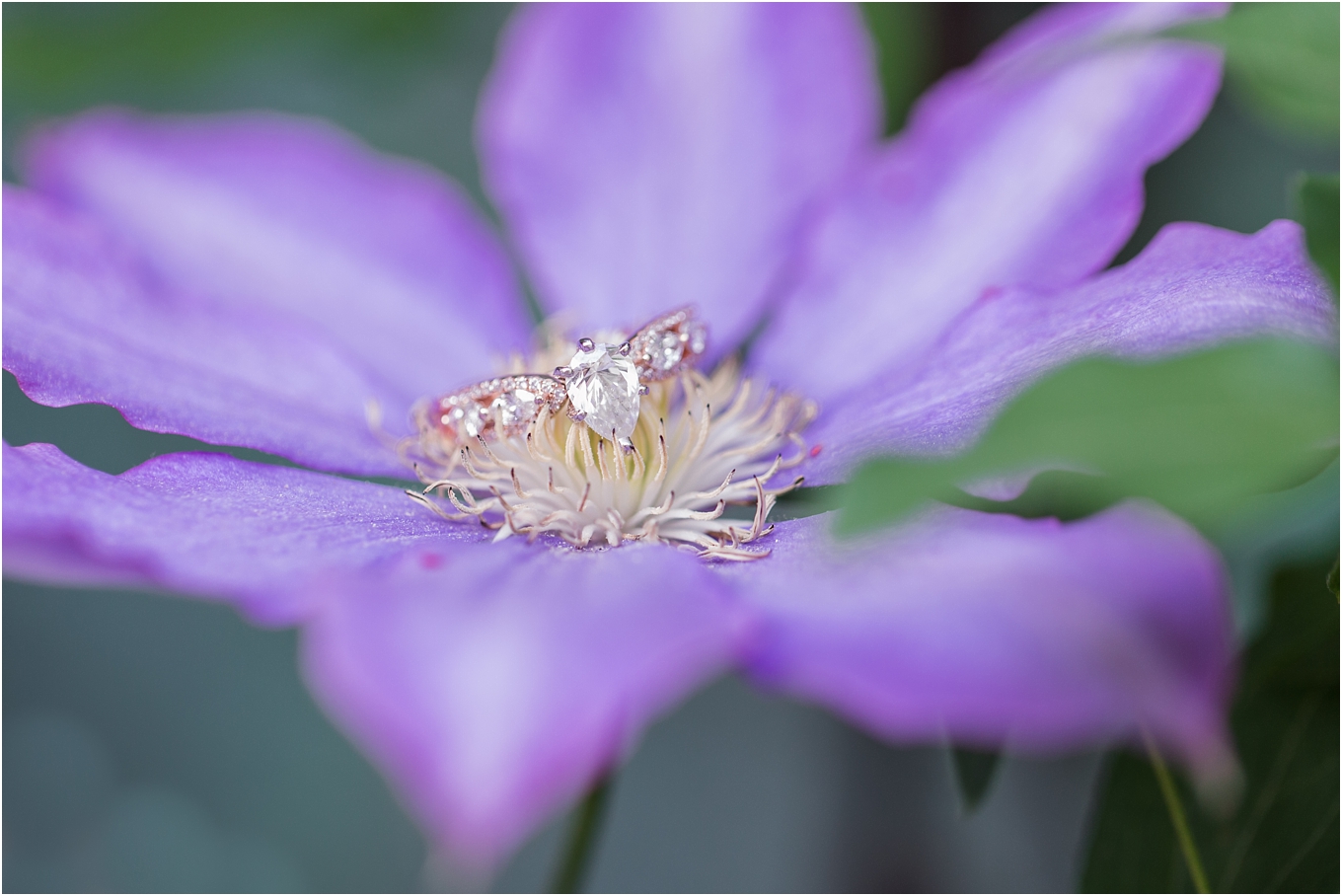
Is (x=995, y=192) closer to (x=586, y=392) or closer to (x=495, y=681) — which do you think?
(x=586, y=392)

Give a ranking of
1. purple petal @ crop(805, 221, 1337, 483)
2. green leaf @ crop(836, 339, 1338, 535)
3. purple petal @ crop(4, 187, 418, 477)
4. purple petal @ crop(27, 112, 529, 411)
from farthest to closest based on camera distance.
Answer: purple petal @ crop(27, 112, 529, 411) → purple petal @ crop(4, 187, 418, 477) → purple petal @ crop(805, 221, 1337, 483) → green leaf @ crop(836, 339, 1338, 535)

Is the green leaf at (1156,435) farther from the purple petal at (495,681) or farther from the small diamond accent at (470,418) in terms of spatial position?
the small diamond accent at (470,418)

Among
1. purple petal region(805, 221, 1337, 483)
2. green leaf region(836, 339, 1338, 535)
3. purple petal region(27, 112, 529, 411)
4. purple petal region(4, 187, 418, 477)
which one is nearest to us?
green leaf region(836, 339, 1338, 535)

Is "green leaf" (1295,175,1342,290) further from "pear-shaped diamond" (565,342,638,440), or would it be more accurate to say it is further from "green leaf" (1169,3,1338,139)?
"pear-shaped diamond" (565,342,638,440)

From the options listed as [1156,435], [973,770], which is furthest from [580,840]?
[1156,435]

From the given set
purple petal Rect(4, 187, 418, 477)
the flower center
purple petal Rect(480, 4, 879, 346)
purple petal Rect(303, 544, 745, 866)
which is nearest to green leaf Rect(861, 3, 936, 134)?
purple petal Rect(480, 4, 879, 346)

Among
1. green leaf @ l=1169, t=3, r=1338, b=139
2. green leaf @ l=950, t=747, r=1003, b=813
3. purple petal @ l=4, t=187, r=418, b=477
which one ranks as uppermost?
purple petal @ l=4, t=187, r=418, b=477

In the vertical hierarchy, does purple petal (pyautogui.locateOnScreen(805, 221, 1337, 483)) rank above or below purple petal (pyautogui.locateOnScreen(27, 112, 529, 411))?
below

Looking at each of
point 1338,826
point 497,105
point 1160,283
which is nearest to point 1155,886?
point 1338,826
